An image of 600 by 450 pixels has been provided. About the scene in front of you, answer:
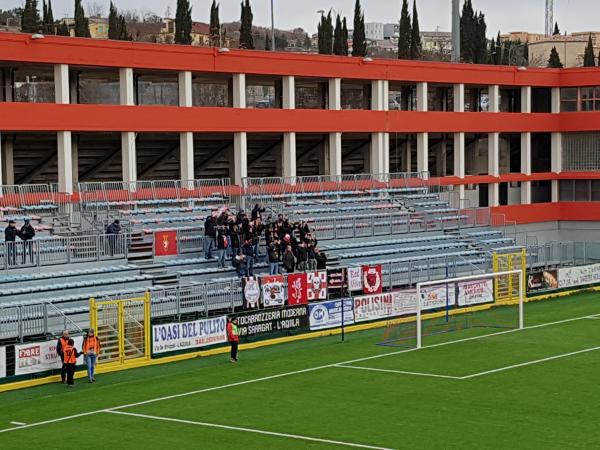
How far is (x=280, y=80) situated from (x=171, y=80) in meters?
5.62

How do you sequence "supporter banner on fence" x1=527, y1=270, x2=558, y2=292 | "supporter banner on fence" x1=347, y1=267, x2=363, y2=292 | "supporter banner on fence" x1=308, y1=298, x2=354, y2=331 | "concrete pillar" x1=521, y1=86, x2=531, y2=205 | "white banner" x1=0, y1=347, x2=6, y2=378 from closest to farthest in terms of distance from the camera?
"white banner" x1=0, y1=347, x2=6, y2=378
"supporter banner on fence" x1=308, y1=298, x2=354, y2=331
"supporter banner on fence" x1=347, y1=267, x2=363, y2=292
"supporter banner on fence" x1=527, y1=270, x2=558, y2=292
"concrete pillar" x1=521, y1=86, x2=531, y2=205

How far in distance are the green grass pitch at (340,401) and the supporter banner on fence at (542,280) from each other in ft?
36.4

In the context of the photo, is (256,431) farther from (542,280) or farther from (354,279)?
(542,280)

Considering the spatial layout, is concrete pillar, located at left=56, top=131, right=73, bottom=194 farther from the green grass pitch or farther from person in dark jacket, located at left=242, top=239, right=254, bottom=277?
the green grass pitch

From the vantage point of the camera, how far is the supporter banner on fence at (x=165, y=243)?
42406 mm

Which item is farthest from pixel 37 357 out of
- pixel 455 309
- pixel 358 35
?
pixel 358 35

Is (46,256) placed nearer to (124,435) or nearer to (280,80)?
(124,435)

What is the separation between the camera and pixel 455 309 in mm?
44312

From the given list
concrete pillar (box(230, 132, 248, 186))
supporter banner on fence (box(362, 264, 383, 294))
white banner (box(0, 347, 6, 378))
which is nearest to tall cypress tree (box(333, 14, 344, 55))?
concrete pillar (box(230, 132, 248, 186))

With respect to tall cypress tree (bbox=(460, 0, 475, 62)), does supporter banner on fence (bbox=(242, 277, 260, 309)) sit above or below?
below

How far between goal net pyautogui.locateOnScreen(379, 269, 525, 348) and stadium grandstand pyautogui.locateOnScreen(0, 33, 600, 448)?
0.13m

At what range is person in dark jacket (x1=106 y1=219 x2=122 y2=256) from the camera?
40.4 m

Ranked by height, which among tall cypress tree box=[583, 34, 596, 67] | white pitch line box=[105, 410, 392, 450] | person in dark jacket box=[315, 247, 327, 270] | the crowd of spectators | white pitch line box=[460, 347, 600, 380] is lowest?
white pitch line box=[105, 410, 392, 450]

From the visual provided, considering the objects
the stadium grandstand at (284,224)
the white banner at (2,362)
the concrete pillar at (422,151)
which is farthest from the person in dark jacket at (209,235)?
the concrete pillar at (422,151)
